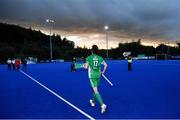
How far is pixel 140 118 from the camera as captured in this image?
7.12m

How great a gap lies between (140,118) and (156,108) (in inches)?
53.9

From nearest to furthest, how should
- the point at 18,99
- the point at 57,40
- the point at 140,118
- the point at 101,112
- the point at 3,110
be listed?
1. the point at 140,118
2. the point at 101,112
3. the point at 3,110
4. the point at 18,99
5. the point at 57,40

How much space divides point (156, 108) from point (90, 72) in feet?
6.75

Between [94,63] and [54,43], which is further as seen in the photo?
[54,43]

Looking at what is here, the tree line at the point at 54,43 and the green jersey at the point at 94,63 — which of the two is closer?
the green jersey at the point at 94,63

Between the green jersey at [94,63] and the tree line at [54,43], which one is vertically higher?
the tree line at [54,43]

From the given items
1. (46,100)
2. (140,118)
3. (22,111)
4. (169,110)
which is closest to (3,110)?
(22,111)

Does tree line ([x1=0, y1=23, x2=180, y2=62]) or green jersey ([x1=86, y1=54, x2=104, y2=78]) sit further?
tree line ([x1=0, y1=23, x2=180, y2=62])

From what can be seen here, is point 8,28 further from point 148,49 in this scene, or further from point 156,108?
point 156,108

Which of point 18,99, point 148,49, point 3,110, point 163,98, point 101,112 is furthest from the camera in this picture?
point 148,49

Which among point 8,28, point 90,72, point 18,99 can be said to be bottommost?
point 18,99

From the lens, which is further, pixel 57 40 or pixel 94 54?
pixel 57 40

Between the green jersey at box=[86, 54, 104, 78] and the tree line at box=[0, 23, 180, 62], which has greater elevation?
the tree line at box=[0, 23, 180, 62]

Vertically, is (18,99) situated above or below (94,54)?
below
